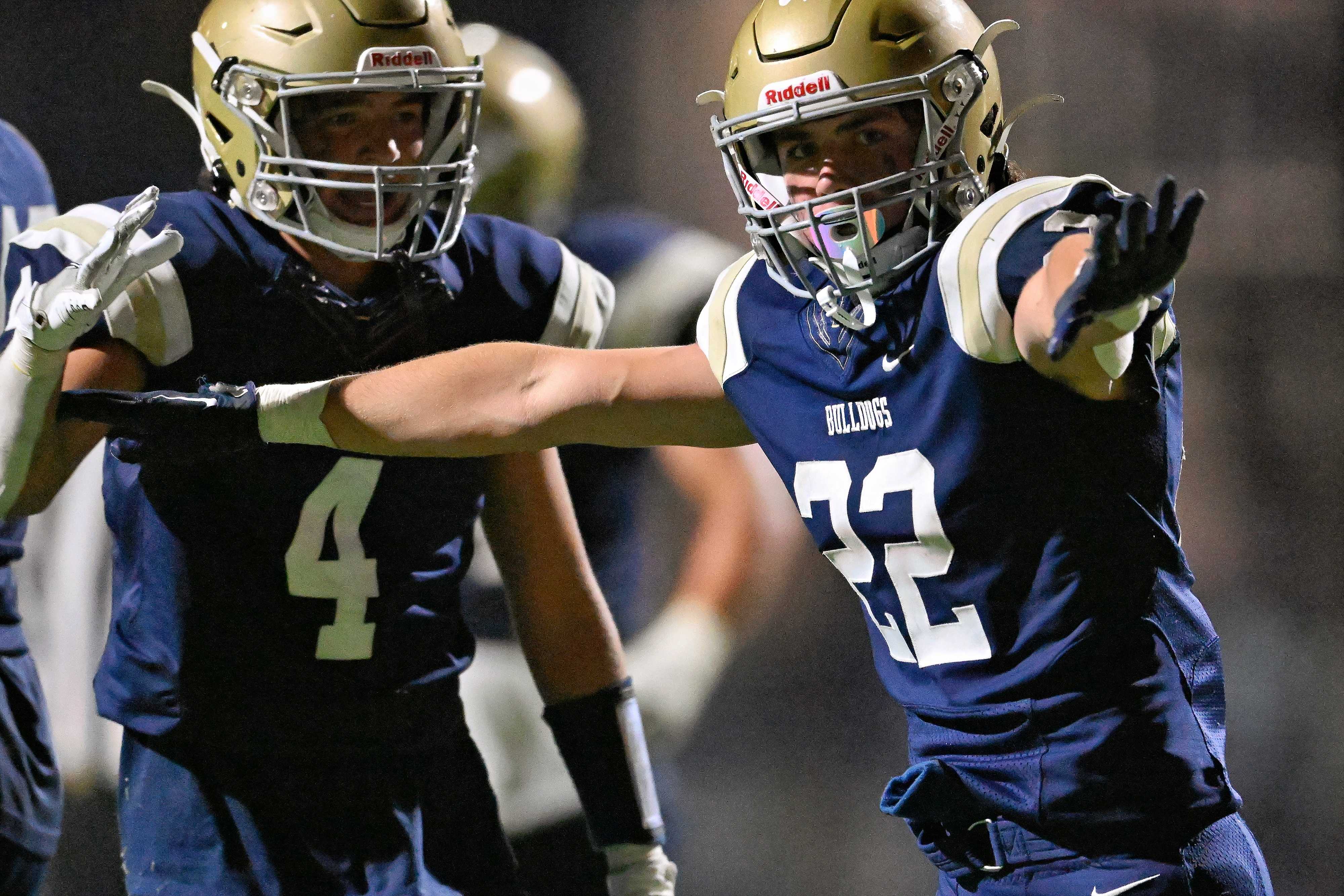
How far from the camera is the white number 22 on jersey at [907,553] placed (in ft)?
3.90

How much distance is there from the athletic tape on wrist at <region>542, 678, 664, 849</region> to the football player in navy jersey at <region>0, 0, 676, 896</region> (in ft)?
0.67

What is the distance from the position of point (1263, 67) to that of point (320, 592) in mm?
1623

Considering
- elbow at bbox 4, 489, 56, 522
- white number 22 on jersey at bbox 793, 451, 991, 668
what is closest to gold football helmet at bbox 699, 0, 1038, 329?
white number 22 on jersey at bbox 793, 451, 991, 668

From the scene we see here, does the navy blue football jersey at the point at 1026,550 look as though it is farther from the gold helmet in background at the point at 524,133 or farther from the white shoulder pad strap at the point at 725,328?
the gold helmet in background at the point at 524,133

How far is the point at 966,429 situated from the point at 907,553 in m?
0.13

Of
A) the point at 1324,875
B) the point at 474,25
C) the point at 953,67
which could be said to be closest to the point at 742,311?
the point at 953,67

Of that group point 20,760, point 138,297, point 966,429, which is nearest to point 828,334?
point 966,429

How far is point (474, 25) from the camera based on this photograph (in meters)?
2.07

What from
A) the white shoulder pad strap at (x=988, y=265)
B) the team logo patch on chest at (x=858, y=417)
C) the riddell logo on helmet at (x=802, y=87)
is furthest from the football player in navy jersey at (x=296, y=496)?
the white shoulder pad strap at (x=988, y=265)

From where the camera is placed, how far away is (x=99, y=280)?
1.35 m

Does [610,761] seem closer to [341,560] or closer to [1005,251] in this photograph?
[341,560]

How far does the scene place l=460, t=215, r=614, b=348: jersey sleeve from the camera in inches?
67.4

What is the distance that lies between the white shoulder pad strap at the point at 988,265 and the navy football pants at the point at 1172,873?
0.44m

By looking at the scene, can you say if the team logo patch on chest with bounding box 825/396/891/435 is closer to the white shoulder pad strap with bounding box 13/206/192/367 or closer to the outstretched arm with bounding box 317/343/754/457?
the outstretched arm with bounding box 317/343/754/457
